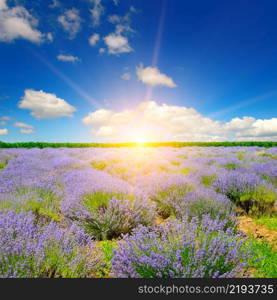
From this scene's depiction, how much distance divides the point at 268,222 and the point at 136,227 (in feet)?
7.40

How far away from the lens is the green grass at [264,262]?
222 cm

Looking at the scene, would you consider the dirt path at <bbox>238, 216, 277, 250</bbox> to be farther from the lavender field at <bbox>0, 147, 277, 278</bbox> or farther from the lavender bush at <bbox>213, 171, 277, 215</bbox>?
the lavender bush at <bbox>213, 171, 277, 215</bbox>

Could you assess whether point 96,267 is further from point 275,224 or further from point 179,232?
point 275,224

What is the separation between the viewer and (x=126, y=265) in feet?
6.44

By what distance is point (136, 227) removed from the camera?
331cm

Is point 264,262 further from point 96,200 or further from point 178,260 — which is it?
point 96,200

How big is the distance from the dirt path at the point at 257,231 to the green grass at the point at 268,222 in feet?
0.27

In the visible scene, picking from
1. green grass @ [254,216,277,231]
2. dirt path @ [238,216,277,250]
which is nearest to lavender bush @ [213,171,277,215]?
green grass @ [254,216,277,231]

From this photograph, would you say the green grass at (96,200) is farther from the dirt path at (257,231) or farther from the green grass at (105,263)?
the dirt path at (257,231)

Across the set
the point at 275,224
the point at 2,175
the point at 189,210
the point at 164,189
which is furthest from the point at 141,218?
the point at 2,175

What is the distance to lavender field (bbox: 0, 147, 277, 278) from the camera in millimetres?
1885

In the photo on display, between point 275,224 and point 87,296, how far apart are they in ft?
11.1

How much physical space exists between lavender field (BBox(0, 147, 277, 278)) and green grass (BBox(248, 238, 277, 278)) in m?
0.01

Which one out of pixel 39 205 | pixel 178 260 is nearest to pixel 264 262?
pixel 178 260
